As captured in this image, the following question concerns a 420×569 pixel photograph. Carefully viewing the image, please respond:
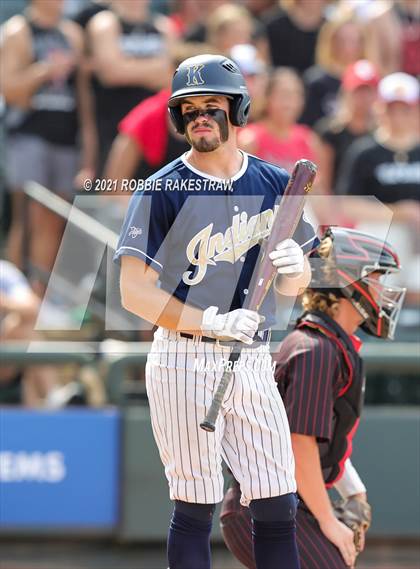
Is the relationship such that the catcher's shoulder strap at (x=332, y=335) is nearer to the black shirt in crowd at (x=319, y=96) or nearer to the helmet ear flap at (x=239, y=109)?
the helmet ear flap at (x=239, y=109)

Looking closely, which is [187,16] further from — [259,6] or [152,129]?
[152,129]

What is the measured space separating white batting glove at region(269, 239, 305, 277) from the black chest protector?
37 centimetres

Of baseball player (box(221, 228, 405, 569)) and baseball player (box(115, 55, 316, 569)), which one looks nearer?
baseball player (box(115, 55, 316, 569))

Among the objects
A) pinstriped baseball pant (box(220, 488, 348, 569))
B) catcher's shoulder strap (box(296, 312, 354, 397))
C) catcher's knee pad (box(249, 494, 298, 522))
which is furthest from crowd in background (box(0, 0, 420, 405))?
catcher's knee pad (box(249, 494, 298, 522))

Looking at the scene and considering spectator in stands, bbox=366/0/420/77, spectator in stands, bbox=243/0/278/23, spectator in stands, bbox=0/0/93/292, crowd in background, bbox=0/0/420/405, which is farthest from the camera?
spectator in stands, bbox=243/0/278/23

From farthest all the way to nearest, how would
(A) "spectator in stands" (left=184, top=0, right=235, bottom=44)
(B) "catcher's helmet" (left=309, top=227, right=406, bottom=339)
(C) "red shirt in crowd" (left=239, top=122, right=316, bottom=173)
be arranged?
1. (A) "spectator in stands" (left=184, top=0, right=235, bottom=44)
2. (C) "red shirt in crowd" (left=239, top=122, right=316, bottom=173)
3. (B) "catcher's helmet" (left=309, top=227, right=406, bottom=339)

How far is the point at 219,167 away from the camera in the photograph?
3.46m

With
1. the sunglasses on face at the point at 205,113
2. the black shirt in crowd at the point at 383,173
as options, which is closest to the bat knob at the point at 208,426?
the sunglasses on face at the point at 205,113

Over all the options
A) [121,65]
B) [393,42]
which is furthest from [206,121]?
[393,42]

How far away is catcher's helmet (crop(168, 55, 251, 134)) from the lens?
3307 millimetres

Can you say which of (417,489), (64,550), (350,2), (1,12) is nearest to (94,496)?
(64,550)

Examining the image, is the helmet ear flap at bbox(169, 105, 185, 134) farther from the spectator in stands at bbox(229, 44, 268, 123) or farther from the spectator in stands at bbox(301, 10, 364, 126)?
the spectator in stands at bbox(301, 10, 364, 126)

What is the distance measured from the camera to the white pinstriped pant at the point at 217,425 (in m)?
3.32

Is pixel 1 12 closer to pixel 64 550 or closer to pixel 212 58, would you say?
pixel 64 550
